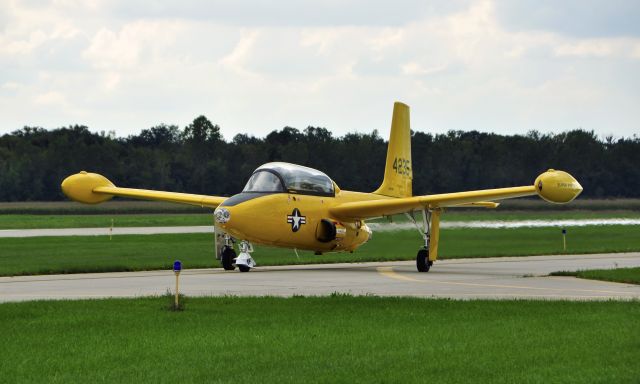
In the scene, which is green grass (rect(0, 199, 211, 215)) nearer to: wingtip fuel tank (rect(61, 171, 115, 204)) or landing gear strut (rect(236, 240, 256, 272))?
wingtip fuel tank (rect(61, 171, 115, 204))

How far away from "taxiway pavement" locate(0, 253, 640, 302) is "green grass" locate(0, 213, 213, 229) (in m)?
40.6

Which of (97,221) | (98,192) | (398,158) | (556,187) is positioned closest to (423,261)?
(556,187)

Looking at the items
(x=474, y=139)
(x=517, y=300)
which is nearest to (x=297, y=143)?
(x=474, y=139)

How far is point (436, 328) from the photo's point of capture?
18.1 metres

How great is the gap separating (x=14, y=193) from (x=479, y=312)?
97.9 metres

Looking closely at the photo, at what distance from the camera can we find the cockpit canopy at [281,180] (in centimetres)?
3475

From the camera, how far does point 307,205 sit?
35.7m

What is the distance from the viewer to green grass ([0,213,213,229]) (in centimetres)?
7619

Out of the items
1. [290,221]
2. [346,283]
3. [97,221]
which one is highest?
[97,221]

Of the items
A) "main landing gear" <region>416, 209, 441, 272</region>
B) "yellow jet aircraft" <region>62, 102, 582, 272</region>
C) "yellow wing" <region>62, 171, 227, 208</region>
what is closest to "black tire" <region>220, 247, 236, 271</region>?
"yellow jet aircraft" <region>62, 102, 582, 272</region>

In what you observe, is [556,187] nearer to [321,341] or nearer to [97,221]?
[321,341]

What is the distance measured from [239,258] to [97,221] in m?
49.5

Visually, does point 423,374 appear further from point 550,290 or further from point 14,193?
point 14,193

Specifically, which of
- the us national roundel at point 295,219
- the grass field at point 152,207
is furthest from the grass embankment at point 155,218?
the us national roundel at point 295,219
